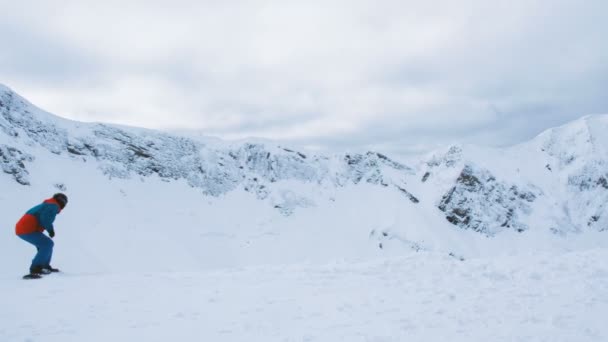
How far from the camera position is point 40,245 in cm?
1049

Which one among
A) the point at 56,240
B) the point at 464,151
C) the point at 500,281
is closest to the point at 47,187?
the point at 56,240

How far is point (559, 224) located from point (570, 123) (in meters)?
27.6

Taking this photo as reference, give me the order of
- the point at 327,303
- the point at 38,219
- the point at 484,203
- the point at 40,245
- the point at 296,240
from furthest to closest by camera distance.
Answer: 1. the point at 484,203
2. the point at 296,240
3. the point at 40,245
4. the point at 38,219
5. the point at 327,303

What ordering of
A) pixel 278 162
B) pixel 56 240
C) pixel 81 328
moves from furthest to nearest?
pixel 278 162 < pixel 56 240 < pixel 81 328

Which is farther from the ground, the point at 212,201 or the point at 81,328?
the point at 212,201

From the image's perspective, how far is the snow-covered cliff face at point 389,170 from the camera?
45219mm

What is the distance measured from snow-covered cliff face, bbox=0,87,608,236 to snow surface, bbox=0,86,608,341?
0.26 m

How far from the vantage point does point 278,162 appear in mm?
58500

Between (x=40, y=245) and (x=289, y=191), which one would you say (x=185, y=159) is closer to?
(x=289, y=191)

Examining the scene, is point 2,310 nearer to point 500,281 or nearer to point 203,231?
point 500,281

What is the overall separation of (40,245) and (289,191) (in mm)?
45306

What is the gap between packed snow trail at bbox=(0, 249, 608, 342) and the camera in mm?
6094

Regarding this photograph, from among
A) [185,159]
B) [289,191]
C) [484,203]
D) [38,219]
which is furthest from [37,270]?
[484,203]

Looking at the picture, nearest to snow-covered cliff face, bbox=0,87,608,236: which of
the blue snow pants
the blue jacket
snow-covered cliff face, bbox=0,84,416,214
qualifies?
snow-covered cliff face, bbox=0,84,416,214
